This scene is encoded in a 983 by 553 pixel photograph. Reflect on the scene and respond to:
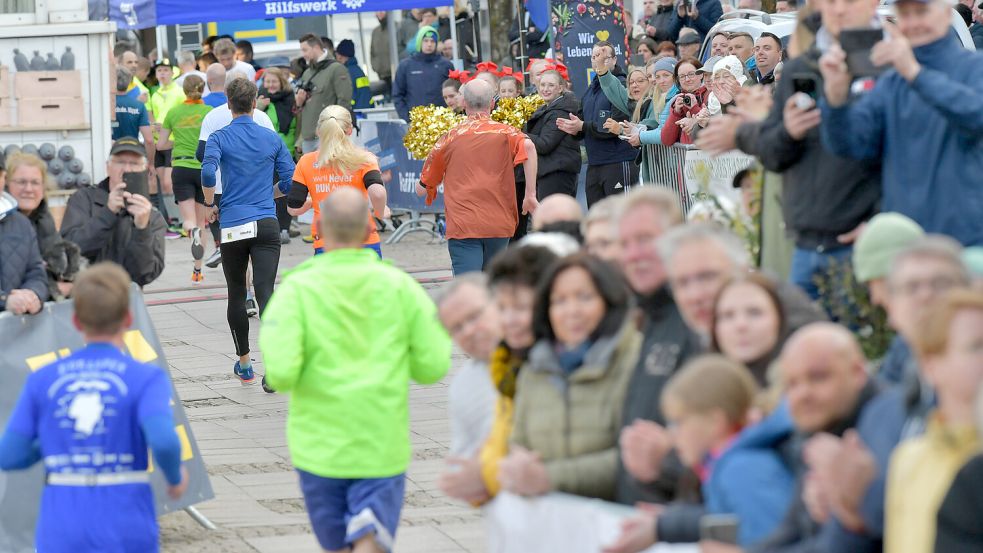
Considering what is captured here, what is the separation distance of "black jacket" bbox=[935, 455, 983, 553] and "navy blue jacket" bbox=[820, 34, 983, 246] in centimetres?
295

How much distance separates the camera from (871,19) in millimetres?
6211

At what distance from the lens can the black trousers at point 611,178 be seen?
1525 cm

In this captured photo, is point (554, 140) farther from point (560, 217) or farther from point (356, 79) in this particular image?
point (356, 79)

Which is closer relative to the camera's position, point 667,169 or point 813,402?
point 813,402

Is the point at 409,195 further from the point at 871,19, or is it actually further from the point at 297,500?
the point at 871,19

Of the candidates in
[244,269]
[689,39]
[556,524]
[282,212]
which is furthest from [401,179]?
[556,524]

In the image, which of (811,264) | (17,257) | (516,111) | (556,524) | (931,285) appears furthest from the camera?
(516,111)

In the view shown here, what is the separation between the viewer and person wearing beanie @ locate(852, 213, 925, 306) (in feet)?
16.4

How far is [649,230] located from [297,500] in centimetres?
413

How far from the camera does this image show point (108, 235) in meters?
8.82

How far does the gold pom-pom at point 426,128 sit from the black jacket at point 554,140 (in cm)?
107

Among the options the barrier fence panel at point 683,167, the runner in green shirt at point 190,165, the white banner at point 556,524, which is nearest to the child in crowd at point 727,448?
the white banner at point 556,524

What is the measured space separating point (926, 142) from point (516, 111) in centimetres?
965

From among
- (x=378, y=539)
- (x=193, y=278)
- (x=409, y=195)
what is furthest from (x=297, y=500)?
(x=409, y=195)
